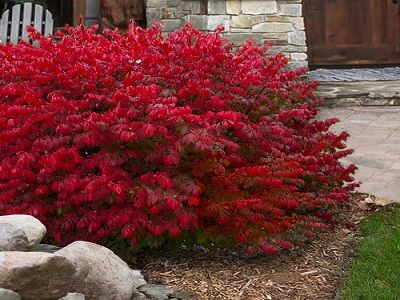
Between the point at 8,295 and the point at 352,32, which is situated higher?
the point at 352,32

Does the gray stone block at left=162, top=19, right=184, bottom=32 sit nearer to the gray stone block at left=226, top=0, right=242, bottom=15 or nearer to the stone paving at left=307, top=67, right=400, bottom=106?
the gray stone block at left=226, top=0, right=242, bottom=15

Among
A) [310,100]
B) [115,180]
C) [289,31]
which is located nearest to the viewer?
[115,180]

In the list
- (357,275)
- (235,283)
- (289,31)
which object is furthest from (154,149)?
(289,31)

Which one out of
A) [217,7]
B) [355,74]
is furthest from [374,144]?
[355,74]

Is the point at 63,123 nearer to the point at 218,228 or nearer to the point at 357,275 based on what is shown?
the point at 218,228

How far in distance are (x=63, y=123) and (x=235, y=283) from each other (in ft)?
3.90

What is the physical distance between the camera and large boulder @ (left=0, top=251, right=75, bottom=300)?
3.01 m

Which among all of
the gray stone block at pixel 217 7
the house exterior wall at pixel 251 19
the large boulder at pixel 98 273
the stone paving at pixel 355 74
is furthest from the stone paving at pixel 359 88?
the large boulder at pixel 98 273

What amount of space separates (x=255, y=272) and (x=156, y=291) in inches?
23.2

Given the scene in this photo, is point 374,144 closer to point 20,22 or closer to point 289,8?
point 289,8

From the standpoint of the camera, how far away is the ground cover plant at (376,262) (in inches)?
154

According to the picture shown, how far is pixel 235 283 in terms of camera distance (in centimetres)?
399

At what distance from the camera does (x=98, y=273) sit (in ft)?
11.6

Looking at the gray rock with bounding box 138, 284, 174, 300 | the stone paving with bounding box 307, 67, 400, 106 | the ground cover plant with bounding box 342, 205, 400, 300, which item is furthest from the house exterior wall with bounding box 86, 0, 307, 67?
the gray rock with bounding box 138, 284, 174, 300
